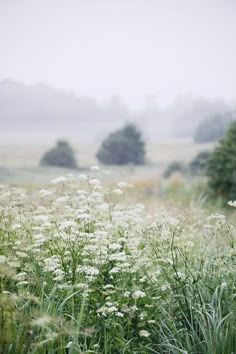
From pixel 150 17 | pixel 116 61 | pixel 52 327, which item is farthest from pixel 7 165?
pixel 150 17

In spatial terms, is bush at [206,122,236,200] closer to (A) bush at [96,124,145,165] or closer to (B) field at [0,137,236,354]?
(A) bush at [96,124,145,165]

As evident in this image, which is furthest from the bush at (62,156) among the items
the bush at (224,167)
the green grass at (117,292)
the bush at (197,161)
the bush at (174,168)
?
the green grass at (117,292)

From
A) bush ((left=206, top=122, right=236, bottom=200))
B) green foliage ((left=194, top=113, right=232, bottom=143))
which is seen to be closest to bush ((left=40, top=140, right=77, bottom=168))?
bush ((left=206, top=122, right=236, bottom=200))

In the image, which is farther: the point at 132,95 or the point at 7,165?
the point at 132,95

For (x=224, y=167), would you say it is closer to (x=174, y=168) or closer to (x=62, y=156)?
(x=62, y=156)

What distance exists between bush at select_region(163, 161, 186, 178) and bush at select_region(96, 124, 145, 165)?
43.3 inches

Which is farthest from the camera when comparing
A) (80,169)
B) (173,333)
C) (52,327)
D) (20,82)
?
(80,169)

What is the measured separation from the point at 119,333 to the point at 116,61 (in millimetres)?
21629

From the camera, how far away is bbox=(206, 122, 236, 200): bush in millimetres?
10148

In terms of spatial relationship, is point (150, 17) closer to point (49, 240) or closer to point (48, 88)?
point (48, 88)

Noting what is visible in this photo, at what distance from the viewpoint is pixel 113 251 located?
136 inches

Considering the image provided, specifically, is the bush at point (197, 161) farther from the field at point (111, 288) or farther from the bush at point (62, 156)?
the field at point (111, 288)

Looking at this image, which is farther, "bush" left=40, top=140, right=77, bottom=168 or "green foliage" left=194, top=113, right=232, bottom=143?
"green foliage" left=194, top=113, right=232, bottom=143

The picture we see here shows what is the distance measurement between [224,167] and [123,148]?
7.43 m
